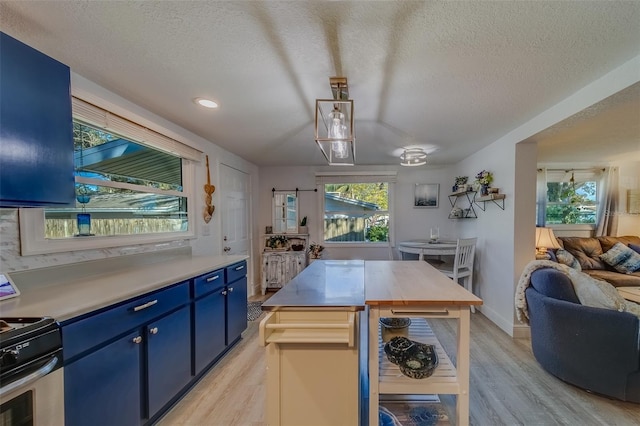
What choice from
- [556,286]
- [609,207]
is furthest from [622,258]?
[556,286]

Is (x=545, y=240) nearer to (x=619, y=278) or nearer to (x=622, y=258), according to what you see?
(x=619, y=278)

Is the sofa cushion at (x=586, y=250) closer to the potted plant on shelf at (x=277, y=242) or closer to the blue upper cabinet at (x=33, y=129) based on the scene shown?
the potted plant on shelf at (x=277, y=242)

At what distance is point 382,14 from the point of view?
117cm

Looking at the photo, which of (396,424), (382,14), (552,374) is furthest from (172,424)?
(552,374)

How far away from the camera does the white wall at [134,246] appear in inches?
54.6

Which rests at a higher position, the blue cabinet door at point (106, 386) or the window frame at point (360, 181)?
the window frame at point (360, 181)

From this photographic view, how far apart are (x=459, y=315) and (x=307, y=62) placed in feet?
5.34

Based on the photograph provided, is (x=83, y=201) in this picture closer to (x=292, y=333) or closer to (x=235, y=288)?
(x=235, y=288)

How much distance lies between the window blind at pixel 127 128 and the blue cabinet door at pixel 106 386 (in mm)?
1442

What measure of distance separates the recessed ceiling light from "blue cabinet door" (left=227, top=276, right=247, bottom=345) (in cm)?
157

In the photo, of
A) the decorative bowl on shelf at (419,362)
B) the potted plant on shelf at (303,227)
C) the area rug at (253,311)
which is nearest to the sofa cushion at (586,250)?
the decorative bowl on shelf at (419,362)

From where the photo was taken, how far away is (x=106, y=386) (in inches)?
50.4

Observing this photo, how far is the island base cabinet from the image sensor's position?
1318mm

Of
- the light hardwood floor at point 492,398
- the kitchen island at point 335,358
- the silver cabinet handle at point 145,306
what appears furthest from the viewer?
the light hardwood floor at point 492,398
